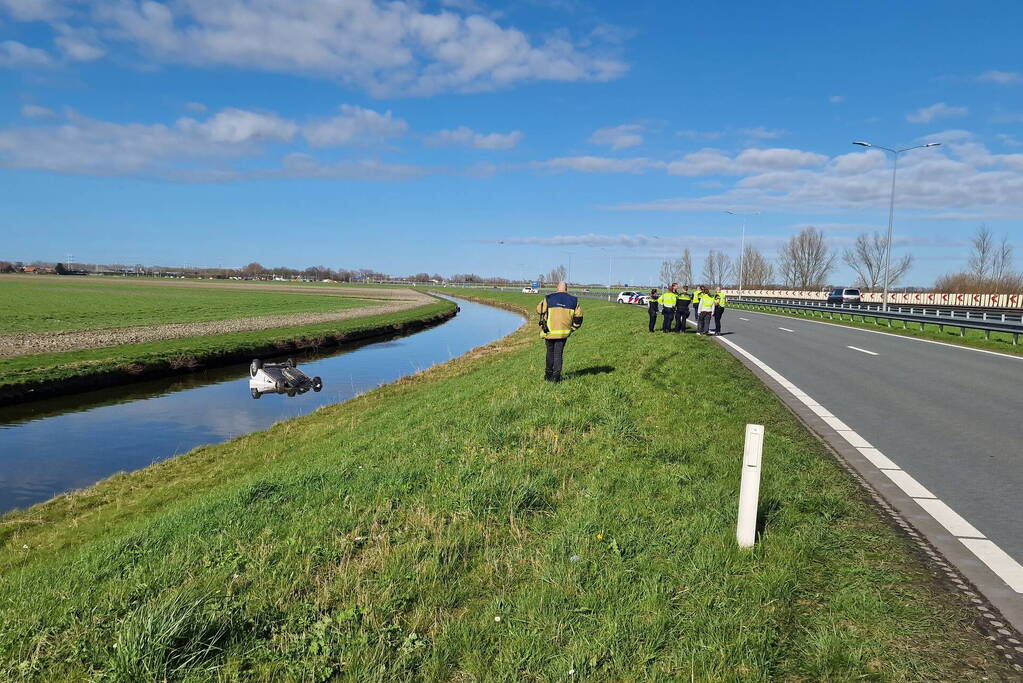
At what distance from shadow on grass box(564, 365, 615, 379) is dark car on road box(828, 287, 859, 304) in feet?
180

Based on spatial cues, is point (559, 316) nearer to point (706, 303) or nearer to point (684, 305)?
point (706, 303)

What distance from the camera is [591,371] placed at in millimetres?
13266

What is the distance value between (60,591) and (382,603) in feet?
7.59

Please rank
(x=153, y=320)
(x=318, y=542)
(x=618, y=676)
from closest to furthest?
(x=618, y=676) → (x=318, y=542) → (x=153, y=320)

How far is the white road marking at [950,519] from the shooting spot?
4855 millimetres

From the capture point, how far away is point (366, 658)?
3.45 m

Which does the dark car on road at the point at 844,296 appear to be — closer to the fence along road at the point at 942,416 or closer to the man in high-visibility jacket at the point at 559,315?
the fence along road at the point at 942,416

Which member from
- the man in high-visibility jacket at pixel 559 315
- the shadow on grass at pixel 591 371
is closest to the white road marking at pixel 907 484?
the man in high-visibility jacket at pixel 559 315

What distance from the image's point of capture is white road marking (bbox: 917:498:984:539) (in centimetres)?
486

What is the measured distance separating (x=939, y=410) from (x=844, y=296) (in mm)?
59683

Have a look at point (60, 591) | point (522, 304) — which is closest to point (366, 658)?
point (60, 591)

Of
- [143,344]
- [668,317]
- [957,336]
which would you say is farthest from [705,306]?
[143,344]

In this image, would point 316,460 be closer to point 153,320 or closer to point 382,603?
point 382,603

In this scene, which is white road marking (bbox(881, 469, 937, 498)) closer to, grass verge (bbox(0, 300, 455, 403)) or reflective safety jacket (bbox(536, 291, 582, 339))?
reflective safety jacket (bbox(536, 291, 582, 339))
